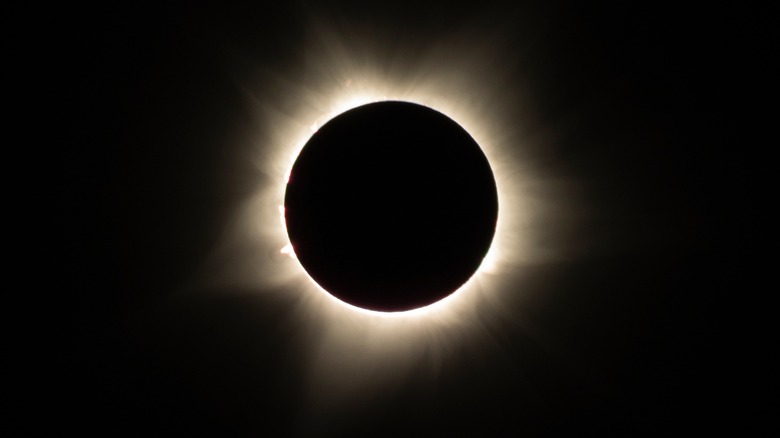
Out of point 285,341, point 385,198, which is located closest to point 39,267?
point 285,341

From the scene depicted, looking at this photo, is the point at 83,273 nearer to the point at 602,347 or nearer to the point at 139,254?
the point at 139,254

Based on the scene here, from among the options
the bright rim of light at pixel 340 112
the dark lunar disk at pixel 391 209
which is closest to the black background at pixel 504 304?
the bright rim of light at pixel 340 112

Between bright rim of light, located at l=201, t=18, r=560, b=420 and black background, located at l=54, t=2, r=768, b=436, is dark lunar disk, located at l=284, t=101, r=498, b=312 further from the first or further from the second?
black background, located at l=54, t=2, r=768, b=436

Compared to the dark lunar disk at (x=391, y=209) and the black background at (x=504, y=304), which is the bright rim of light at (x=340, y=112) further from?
the dark lunar disk at (x=391, y=209)

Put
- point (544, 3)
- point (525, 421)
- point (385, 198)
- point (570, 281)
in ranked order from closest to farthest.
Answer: point (385, 198) < point (544, 3) < point (570, 281) < point (525, 421)

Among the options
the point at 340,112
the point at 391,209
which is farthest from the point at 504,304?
the point at 340,112

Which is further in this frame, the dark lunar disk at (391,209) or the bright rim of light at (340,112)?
the bright rim of light at (340,112)
